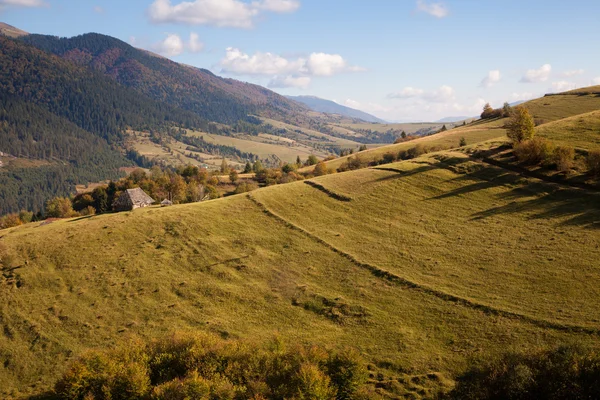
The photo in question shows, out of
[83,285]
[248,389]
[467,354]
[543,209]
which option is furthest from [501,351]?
[83,285]

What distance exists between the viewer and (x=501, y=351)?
1310 inches

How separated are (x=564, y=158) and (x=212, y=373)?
211 ft

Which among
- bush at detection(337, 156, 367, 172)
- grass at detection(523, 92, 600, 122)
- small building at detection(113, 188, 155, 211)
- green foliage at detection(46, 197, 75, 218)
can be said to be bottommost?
green foliage at detection(46, 197, 75, 218)

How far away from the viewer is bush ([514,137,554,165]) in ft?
223

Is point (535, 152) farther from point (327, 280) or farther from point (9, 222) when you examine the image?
point (9, 222)

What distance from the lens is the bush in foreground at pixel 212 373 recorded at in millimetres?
29812

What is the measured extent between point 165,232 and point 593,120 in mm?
86215

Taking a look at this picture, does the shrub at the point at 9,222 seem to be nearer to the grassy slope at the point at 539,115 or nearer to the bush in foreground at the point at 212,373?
the grassy slope at the point at 539,115

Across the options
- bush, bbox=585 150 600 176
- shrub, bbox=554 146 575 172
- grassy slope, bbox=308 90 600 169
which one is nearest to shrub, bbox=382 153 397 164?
grassy slope, bbox=308 90 600 169

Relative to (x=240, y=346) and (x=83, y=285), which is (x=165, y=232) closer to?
(x=83, y=285)

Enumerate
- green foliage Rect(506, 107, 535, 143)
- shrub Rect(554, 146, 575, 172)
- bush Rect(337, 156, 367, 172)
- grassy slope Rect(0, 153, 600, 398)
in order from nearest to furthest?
grassy slope Rect(0, 153, 600, 398), shrub Rect(554, 146, 575, 172), green foliage Rect(506, 107, 535, 143), bush Rect(337, 156, 367, 172)

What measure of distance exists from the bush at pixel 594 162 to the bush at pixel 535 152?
5522 millimetres

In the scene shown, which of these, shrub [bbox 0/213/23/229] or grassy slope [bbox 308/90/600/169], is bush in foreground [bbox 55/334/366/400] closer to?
grassy slope [bbox 308/90/600/169]

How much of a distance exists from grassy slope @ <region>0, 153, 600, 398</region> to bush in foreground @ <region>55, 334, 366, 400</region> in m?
4.40
